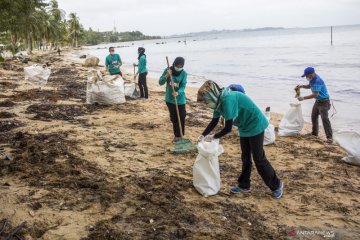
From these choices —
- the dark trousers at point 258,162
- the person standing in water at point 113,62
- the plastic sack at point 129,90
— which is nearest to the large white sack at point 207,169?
the dark trousers at point 258,162

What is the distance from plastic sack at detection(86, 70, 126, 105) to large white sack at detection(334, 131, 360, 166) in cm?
586

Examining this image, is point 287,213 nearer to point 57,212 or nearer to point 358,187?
point 358,187

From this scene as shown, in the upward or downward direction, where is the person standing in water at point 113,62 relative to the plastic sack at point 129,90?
upward

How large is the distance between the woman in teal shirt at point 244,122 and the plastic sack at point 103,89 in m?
5.71

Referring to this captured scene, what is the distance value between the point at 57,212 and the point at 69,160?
150cm

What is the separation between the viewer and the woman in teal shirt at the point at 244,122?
3463 millimetres

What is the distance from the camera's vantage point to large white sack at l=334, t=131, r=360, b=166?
5211 mm

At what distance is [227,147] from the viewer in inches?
245

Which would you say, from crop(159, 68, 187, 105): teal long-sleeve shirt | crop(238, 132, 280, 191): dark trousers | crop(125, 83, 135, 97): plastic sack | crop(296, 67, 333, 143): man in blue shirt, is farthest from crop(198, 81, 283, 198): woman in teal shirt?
crop(125, 83, 135, 97): plastic sack

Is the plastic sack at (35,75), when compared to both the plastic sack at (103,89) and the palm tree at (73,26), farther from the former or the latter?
the palm tree at (73,26)

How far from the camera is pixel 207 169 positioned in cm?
392

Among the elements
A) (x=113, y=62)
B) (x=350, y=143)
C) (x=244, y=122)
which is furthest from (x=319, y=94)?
(x=113, y=62)

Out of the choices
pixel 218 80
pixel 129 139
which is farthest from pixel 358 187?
pixel 218 80

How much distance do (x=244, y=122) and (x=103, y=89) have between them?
20.0 ft
